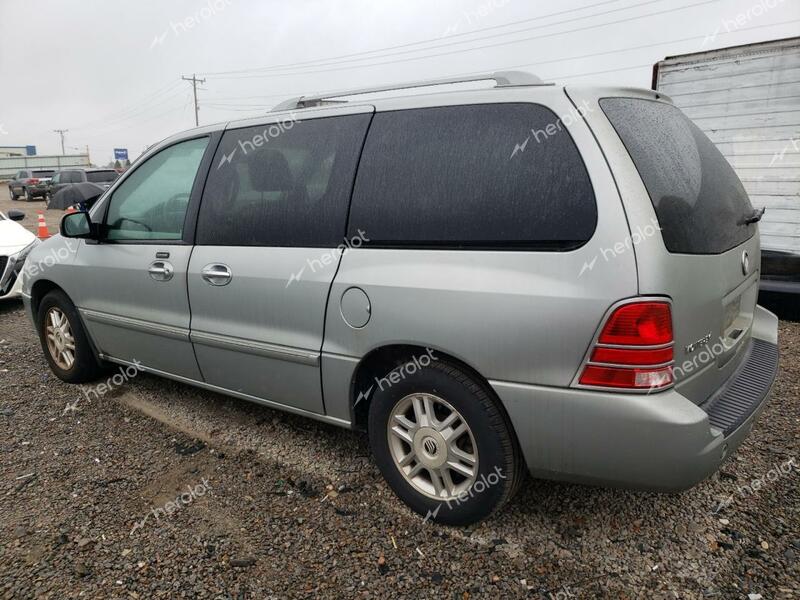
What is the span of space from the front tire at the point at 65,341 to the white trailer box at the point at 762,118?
585 cm

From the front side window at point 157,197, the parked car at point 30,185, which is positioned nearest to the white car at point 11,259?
the front side window at point 157,197

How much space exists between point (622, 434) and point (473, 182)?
43.0 inches

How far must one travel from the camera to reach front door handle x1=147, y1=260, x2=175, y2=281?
3225 millimetres

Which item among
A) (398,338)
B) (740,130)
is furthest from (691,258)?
(740,130)

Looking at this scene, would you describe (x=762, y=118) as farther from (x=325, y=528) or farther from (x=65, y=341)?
(x=65, y=341)

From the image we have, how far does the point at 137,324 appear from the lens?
351 centimetres

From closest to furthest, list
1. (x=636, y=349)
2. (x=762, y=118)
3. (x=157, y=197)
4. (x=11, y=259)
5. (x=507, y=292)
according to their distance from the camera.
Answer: (x=636, y=349) → (x=507, y=292) → (x=157, y=197) → (x=762, y=118) → (x=11, y=259)

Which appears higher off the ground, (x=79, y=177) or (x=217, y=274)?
(x=79, y=177)

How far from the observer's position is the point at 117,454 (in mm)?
3207

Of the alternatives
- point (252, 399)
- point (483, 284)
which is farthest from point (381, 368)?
point (252, 399)

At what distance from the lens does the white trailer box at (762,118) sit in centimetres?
542

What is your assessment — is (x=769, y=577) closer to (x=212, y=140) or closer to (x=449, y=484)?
(x=449, y=484)

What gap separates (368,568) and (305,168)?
6.07 feet

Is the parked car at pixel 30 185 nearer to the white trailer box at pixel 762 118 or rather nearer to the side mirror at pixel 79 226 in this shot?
the side mirror at pixel 79 226
